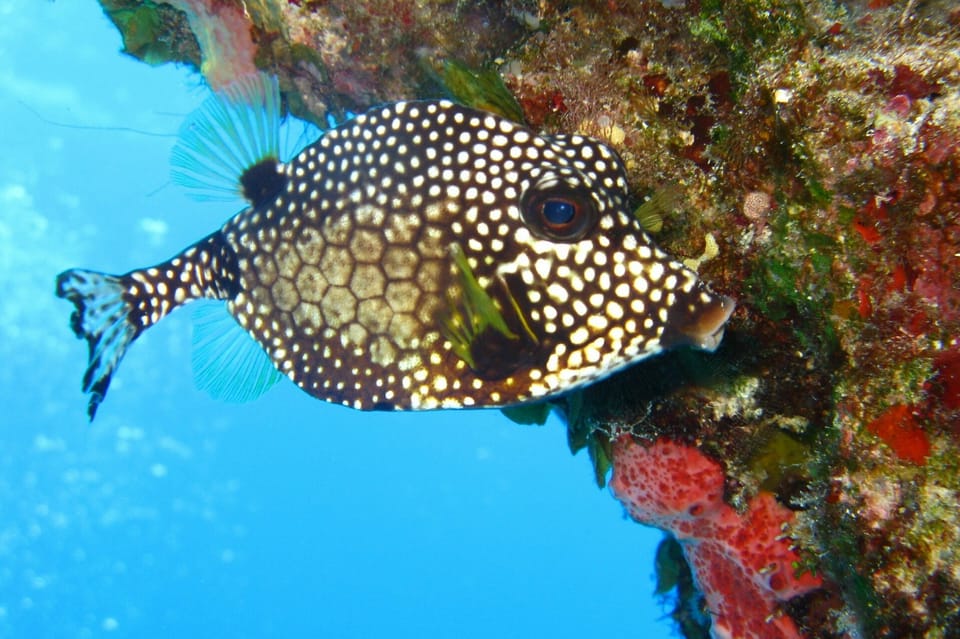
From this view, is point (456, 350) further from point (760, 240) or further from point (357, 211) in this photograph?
point (760, 240)

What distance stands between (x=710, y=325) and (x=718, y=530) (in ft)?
5.78

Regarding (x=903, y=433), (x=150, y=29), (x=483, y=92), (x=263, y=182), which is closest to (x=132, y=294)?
(x=263, y=182)

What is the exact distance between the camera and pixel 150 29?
558 cm

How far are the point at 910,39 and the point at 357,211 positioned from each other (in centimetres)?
254

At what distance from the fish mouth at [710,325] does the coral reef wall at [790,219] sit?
1.11 ft

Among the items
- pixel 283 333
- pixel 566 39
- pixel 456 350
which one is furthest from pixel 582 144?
pixel 283 333

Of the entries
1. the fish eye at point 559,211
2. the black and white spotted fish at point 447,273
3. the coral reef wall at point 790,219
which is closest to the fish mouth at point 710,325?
the black and white spotted fish at point 447,273

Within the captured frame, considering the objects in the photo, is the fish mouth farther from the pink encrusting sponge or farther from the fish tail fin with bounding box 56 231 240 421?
the fish tail fin with bounding box 56 231 240 421

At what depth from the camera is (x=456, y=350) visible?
3039mm

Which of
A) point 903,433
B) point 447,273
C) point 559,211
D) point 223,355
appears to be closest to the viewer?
point 903,433

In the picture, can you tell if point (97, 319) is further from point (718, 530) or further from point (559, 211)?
point (718, 530)

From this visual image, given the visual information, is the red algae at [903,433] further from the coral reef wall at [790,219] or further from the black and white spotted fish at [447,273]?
the black and white spotted fish at [447,273]

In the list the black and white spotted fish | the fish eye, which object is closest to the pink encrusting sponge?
the black and white spotted fish

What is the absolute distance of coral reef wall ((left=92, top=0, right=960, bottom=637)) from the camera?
A: 2283 millimetres
